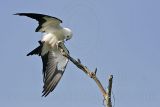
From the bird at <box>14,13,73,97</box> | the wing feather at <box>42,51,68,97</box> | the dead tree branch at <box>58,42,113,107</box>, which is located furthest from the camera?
the wing feather at <box>42,51,68,97</box>

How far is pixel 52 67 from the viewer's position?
12.8m

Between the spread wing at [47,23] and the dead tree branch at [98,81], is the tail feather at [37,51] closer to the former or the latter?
the spread wing at [47,23]

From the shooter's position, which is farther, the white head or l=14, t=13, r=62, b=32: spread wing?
the white head

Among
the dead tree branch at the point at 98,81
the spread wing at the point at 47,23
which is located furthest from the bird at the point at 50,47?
the dead tree branch at the point at 98,81

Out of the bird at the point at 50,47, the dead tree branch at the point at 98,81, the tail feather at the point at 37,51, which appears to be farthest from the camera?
the tail feather at the point at 37,51

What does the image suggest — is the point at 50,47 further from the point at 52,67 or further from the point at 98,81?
the point at 98,81

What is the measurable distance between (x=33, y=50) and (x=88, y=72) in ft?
15.8

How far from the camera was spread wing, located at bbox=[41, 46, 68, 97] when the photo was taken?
12.1m

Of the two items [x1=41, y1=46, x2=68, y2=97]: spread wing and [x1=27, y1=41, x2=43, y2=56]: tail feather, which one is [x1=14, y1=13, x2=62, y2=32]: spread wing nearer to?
[x1=27, y1=41, x2=43, y2=56]: tail feather

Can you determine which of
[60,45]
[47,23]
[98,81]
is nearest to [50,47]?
[60,45]

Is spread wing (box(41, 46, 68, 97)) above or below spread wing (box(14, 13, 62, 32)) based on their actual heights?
below

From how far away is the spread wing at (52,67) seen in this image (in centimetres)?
1209

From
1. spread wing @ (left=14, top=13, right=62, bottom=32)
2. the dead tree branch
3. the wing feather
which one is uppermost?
spread wing @ (left=14, top=13, right=62, bottom=32)

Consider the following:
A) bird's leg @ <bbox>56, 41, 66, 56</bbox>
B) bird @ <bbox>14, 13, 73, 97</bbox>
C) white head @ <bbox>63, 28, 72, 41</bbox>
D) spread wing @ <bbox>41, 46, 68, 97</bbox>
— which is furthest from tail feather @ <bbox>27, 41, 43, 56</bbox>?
white head @ <bbox>63, 28, 72, 41</bbox>
